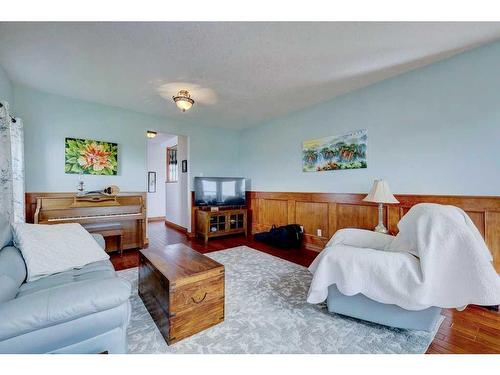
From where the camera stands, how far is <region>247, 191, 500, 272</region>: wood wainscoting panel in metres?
2.27

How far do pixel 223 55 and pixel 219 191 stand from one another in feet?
9.65

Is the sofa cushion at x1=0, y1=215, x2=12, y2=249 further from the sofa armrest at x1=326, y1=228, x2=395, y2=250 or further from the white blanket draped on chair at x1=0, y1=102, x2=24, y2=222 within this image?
the sofa armrest at x1=326, y1=228, x2=395, y2=250

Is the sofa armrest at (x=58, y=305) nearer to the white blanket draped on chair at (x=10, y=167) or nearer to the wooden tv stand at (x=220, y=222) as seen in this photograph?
the white blanket draped on chair at (x=10, y=167)

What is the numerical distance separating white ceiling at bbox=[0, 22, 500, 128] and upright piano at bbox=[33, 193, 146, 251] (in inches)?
63.0

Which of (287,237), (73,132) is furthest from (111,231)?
(287,237)

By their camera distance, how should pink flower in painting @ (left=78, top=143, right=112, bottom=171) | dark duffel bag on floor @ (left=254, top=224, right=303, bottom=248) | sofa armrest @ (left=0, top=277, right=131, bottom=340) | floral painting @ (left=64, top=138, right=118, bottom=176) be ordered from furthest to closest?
dark duffel bag on floor @ (left=254, top=224, right=303, bottom=248) < pink flower in painting @ (left=78, top=143, right=112, bottom=171) < floral painting @ (left=64, top=138, right=118, bottom=176) < sofa armrest @ (left=0, top=277, right=131, bottom=340)

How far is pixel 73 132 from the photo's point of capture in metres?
3.60

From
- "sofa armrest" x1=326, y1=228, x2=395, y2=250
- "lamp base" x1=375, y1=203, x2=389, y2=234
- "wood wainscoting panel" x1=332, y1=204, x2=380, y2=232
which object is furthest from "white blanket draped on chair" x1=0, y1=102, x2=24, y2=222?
"wood wainscoting panel" x1=332, y1=204, x2=380, y2=232

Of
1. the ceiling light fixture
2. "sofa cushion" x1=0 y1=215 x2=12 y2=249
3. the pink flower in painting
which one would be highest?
the ceiling light fixture

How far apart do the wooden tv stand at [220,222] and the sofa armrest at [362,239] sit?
2.84 meters

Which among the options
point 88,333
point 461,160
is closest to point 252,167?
point 461,160
